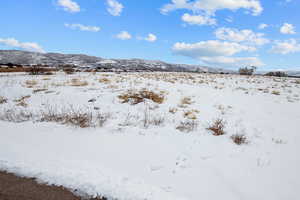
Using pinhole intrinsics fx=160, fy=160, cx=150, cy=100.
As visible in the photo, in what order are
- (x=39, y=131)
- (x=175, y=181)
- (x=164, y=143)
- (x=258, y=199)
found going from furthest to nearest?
(x=39, y=131), (x=164, y=143), (x=175, y=181), (x=258, y=199)

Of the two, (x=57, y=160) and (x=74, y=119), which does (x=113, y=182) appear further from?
(x=74, y=119)

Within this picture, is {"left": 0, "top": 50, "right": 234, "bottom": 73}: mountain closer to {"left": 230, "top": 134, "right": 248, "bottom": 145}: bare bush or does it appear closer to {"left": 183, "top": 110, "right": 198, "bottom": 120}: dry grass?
{"left": 183, "top": 110, "right": 198, "bottom": 120}: dry grass

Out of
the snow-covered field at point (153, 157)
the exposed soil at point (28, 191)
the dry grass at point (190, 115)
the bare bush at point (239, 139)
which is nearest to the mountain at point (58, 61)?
the dry grass at point (190, 115)

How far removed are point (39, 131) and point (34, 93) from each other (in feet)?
20.3

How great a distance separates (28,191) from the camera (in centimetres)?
201

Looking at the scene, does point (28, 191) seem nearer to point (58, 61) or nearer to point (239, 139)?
point (239, 139)

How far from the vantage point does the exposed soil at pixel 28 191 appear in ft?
6.31

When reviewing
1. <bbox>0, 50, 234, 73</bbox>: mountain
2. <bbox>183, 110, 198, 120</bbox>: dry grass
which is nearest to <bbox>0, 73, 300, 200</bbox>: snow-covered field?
<bbox>183, 110, 198, 120</bbox>: dry grass

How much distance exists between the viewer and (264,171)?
9.02ft

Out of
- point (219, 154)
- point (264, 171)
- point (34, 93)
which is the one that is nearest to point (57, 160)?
point (219, 154)

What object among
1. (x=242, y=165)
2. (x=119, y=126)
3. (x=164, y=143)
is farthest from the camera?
(x=119, y=126)

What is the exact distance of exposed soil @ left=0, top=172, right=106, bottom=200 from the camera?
192cm

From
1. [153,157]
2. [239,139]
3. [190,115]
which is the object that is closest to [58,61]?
[190,115]

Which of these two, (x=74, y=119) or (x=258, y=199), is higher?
(x=74, y=119)
